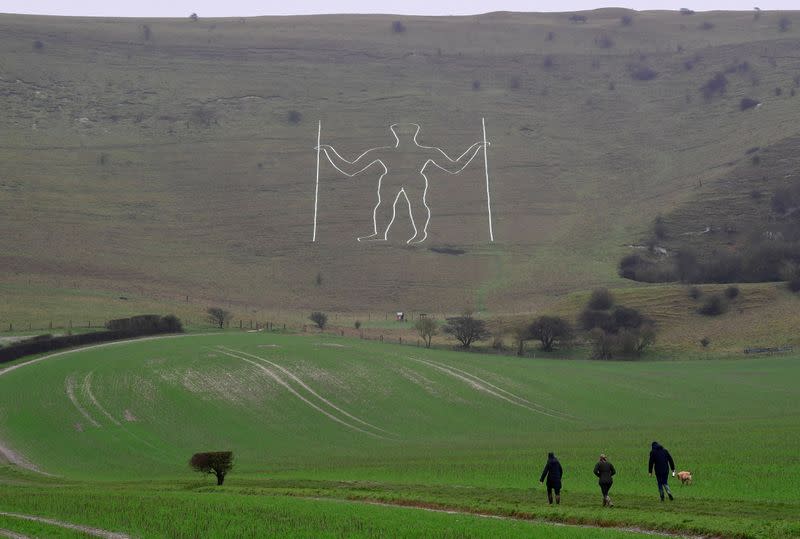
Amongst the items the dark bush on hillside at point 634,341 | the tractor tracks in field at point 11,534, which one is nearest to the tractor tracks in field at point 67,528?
the tractor tracks in field at point 11,534

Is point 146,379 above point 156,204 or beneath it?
beneath

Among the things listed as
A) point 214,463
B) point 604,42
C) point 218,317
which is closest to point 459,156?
point 604,42

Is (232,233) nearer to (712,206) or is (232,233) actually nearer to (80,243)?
(80,243)

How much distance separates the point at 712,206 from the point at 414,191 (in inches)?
1271

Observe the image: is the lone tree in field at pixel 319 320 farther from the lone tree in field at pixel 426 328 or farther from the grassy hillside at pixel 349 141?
the grassy hillside at pixel 349 141

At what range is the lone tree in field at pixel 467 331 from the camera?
252ft

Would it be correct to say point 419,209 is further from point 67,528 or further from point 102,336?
point 67,528

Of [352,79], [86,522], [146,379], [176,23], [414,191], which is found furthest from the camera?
[176,23]

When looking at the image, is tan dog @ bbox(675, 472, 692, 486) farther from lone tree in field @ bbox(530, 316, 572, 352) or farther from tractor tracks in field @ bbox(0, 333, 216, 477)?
lone tree in field @ bbox(530, 316, 572, 352)

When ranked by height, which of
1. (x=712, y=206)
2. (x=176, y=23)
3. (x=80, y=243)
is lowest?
(x=80, y=243)

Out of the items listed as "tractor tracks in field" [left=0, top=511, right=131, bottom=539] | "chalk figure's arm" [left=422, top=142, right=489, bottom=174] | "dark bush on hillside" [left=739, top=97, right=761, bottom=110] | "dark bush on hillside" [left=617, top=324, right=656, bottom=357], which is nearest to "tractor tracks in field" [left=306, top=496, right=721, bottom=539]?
"tractor tracks in field" [left=0, top=511, right=131, bottom=539]

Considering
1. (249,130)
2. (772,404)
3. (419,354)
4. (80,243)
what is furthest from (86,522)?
(249,130)

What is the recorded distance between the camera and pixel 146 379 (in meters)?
51.0

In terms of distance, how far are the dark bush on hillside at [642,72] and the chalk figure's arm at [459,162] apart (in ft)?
128
